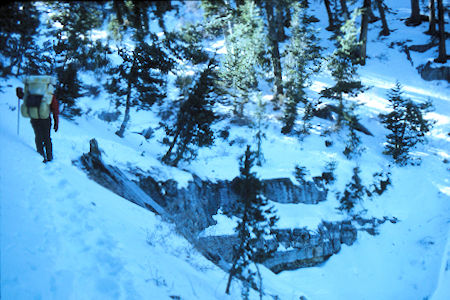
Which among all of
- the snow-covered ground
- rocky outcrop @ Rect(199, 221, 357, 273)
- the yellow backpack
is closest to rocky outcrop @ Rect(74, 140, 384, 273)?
rocky outcrop @ Rect(199, 221, 357, 273)

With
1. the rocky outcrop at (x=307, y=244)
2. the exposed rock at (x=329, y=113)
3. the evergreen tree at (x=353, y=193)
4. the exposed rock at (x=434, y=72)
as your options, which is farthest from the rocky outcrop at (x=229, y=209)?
the exposed rock at (x=434, y=72)

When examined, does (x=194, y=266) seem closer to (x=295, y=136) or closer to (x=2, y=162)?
(x=2, y=162)

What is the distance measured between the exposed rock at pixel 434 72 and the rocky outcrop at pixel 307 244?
1763cm

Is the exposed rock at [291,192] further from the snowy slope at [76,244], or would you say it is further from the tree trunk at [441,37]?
the tree trunk at [441,37]

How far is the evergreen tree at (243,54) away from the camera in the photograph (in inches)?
276

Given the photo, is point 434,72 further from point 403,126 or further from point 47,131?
point 47,131

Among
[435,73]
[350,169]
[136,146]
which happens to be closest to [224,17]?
[136,146]

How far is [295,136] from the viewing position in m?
19.0

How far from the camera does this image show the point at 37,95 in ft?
17.9

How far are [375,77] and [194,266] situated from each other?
25085mm

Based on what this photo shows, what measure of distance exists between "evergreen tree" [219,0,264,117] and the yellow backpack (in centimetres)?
485

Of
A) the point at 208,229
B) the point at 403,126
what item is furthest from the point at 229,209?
the point at 403,126

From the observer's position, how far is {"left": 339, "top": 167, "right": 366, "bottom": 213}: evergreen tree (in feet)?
54.3

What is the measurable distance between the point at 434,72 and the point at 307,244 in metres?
20.9
